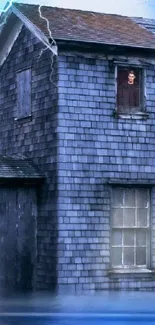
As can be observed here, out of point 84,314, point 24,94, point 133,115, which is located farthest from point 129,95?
point 84,314

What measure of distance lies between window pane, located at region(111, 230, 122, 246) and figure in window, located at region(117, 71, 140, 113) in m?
2.60

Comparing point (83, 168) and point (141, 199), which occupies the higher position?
point (83, 168)

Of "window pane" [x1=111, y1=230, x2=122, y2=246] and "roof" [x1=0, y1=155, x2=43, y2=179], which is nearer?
"roof" [x1=0, y1=155, x2=43, y2=179]

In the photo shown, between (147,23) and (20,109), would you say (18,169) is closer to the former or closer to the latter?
(20,109)

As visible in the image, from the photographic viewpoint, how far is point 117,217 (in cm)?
1698

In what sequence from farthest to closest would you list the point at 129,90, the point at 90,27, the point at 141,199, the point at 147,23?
the point at 147,23, the point at 90,27, the point at 129,90, the point at 141,199

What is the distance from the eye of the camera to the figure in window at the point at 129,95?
17.3 meters

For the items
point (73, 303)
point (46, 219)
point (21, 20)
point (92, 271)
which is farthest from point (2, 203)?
point (73, 303)

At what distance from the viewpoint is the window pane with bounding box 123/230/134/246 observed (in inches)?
674

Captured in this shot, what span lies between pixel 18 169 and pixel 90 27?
3.51 meters

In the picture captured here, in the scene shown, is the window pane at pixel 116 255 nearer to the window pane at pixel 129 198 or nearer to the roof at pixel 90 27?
the window pane at pixel 129 198

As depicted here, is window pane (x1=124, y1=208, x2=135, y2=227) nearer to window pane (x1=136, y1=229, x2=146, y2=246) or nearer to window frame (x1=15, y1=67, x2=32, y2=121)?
window pane (x1=136, y1=229, x2=146, y2=246)

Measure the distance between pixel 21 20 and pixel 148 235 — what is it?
578cm

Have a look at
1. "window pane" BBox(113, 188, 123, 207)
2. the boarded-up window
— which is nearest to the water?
"window pane" BBox(113, 188, 123, 207)
